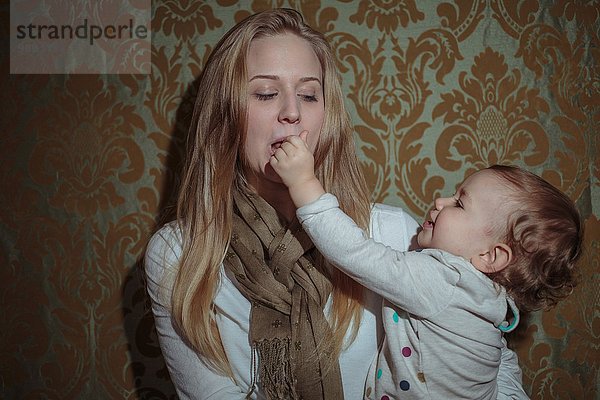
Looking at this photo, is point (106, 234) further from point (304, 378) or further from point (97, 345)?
point (304, 378)

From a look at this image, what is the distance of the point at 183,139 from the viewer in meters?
2.02

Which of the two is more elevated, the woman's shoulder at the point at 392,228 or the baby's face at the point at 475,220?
the baby's face at the point at 475,220

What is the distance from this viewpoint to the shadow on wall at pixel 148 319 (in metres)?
2.03

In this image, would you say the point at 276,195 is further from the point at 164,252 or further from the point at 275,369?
the point at 275,369

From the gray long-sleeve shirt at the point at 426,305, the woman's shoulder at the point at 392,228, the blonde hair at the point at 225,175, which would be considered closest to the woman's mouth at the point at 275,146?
the blonde hair at the point at 225,175

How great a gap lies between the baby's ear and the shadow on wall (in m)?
1.15

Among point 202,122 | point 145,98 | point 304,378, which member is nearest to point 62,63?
point 145,98

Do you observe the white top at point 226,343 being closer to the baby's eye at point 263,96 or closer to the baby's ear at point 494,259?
the baby's ear at point 494,259

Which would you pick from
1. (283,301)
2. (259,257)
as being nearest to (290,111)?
(259,257)

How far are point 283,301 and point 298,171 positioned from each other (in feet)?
1.26

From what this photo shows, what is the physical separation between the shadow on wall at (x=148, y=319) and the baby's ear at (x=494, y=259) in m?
1.15

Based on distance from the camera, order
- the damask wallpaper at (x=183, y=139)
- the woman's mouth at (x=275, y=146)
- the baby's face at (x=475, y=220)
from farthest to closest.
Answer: the damask wallpaper at (x=183, y=139) → the woman's mouth at (x=275, y=146) → the baby's face at (x=475, y=220)

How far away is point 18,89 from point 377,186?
1464mm

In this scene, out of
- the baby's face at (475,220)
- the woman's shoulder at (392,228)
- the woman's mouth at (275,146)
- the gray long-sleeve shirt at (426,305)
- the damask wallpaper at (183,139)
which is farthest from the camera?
the damask wallpaper at (183,139)
